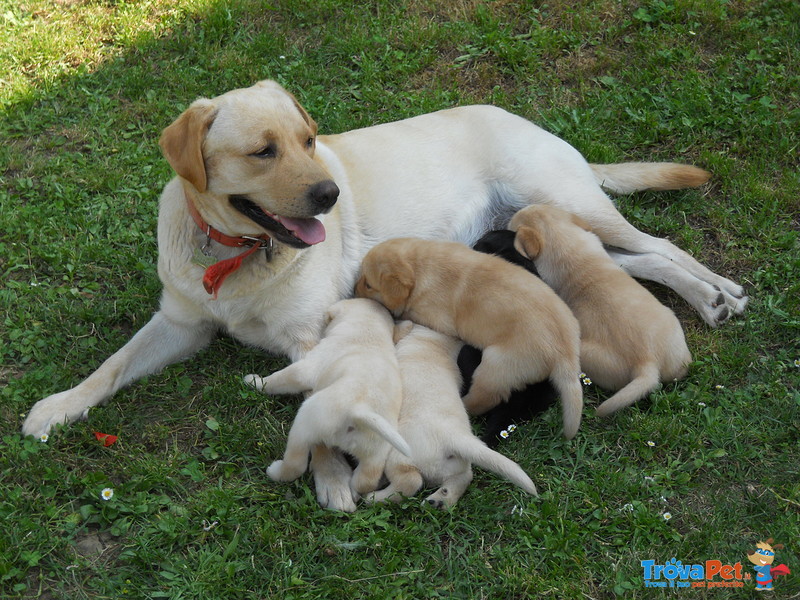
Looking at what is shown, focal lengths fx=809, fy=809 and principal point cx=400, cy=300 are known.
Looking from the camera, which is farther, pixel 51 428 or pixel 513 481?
pixel 51 428

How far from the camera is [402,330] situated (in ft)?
12.7

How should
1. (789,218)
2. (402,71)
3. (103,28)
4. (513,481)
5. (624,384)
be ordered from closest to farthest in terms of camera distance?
(513,481), (624,384), (789,218), (402,71), (103,28)

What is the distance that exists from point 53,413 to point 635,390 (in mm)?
2618

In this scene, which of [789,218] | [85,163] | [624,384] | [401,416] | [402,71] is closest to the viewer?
[401,416]

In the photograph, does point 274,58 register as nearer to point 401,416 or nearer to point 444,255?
point 444,255

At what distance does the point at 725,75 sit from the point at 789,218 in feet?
4.55

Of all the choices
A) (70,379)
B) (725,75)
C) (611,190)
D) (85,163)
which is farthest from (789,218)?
(85,163)

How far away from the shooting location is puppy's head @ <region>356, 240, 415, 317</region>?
393 centimetres

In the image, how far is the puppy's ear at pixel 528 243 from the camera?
4043 millimetres

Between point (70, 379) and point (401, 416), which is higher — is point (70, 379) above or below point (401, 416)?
below

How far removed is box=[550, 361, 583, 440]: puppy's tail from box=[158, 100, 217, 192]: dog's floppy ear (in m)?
1.72

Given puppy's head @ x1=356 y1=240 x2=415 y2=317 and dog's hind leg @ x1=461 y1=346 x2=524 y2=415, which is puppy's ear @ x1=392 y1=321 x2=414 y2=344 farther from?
dog's hind leg @ x1=461 y1=346 x2=524 y2=415

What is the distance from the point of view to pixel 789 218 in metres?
4.71

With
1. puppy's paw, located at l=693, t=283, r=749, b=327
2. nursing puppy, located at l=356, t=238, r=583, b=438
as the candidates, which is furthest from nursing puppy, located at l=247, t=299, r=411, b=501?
puppy's paw, located at l=693, t=283, r=749, b=327
